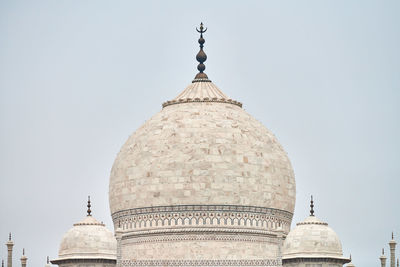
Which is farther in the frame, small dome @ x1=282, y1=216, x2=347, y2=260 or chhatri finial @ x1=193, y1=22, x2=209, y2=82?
chhatri finial @ x1=193, y1=22, x2=209, y2=82

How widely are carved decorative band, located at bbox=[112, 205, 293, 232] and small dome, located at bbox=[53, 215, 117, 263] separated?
1142 millimetres

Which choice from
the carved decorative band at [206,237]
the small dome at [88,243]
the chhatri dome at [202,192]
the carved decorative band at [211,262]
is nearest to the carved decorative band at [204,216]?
the chhatri dome at [202,192]

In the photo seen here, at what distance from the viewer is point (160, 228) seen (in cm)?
5491

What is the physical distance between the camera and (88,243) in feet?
179

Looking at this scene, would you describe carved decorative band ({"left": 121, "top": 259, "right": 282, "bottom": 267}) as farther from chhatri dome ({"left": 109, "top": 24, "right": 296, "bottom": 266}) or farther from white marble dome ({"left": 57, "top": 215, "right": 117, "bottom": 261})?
white marble dome ({"left": 57, "top": 215, "right": 117, "bottom": 261})

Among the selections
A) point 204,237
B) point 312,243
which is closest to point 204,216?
point 204,237

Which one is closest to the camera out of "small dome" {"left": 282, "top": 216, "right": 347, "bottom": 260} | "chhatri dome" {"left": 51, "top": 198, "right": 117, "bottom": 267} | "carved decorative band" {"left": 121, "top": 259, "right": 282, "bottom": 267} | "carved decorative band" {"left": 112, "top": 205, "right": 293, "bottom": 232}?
"small dome" {"left": 282, "top": 216, "right": 347, "bottom": 260}

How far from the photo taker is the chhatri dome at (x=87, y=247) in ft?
179

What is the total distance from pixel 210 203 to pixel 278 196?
9.04ft

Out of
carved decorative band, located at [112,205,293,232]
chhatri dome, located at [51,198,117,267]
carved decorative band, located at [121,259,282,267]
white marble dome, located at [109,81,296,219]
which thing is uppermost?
white marble dome, located at [109,81,296,219]

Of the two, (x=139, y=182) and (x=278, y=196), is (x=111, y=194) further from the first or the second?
(x=278, y=196)

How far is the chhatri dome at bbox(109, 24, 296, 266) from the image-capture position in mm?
54656

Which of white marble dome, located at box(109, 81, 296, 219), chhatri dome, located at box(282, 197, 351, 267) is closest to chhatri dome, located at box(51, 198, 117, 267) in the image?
white marble dome, located at box(109, 81, 296, 219)

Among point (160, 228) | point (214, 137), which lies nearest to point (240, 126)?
point (214, 137)
